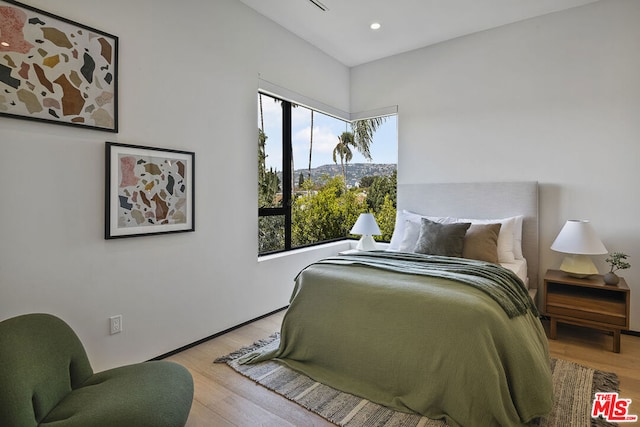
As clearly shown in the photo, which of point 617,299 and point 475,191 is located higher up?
point 475,191

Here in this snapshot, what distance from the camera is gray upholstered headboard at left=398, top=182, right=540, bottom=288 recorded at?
337 cm

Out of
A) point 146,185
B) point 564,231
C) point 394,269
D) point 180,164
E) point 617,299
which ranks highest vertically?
point 180,164

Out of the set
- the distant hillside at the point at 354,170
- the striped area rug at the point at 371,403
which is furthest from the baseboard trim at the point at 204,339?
the distant hillside at the point at 354,170

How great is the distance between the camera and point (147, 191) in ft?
7.95

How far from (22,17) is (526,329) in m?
3.33

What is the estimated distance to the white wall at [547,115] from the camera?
9.89 ft

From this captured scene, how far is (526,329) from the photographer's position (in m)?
1.98

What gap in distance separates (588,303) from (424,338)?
1837 millimetres

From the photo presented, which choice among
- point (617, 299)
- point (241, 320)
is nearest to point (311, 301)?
point (241, 320)

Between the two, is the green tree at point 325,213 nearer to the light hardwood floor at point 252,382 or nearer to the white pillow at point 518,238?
the light hardwood floor at point 252,382

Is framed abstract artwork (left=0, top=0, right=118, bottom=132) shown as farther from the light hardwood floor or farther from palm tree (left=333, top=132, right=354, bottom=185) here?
palm tree (left=333, top=132, right=354, bottom=185)

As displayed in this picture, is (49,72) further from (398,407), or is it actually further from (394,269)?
(398,407)

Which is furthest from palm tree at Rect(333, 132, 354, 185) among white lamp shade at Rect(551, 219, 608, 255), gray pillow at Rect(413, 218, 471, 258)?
white lamp shade at Rect(551, 219, 608, 255)

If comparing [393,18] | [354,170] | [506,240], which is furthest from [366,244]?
[393,18]
